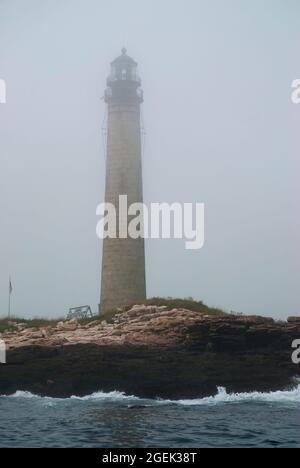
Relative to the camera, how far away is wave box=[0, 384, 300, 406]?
29062 mm

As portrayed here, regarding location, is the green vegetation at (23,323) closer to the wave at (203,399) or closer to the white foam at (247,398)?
the wave at (203,399)

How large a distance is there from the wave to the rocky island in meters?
0.39

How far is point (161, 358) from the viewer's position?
34000mm

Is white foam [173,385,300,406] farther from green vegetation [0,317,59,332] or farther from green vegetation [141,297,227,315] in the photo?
green vegetation [0,317,59,332]

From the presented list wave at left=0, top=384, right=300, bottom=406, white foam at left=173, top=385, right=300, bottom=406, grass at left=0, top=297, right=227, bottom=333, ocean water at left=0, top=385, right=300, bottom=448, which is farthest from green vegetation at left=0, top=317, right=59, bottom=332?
white foam at left=173, top=385, right=300, bottom=406

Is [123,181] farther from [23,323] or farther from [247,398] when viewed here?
[247,398]

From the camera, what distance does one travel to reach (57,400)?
3008 centimetres

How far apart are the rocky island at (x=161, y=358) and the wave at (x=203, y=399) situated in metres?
0.39

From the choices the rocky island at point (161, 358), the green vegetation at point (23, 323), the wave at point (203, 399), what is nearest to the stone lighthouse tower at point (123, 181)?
the green vegetation at point (23, 323)

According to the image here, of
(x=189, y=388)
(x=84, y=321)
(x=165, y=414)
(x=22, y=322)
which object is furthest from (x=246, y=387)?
(x=22, y=322)

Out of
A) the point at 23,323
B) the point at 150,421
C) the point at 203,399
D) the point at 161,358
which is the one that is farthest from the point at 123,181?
the point at 150,421

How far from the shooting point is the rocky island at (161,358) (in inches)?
1252

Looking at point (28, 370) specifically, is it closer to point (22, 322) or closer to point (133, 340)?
point (133, 340)

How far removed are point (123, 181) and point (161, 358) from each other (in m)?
19.2
